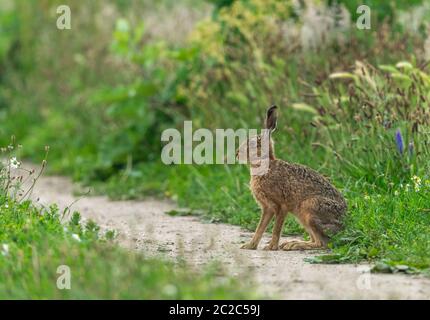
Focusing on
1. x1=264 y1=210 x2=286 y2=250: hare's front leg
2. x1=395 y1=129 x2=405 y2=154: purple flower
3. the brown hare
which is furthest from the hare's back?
x1=395 y1=129 x2=405 y2=154: purple flower

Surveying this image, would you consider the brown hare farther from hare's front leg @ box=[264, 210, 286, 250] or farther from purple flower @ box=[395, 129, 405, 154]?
purple flower @ box=[395, 129, 405, 154]

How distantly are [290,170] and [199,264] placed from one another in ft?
A: 4.44

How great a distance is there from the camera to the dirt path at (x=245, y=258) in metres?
5.39

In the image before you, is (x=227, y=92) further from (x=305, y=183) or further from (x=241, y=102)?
(x=305, y=183)

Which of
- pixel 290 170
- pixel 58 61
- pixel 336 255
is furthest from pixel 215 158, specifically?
pixel 58 61

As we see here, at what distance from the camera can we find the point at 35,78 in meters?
15.1

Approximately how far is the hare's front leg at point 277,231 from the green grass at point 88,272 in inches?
52.5

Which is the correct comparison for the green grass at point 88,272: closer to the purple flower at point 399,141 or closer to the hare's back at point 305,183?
the hare's back at point 305,183

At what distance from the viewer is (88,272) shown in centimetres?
525

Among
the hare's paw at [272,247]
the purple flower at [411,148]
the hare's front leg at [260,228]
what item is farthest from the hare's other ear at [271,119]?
the purple flower at [411,148]

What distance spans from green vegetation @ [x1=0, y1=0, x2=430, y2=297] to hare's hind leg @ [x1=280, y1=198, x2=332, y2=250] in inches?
5.3

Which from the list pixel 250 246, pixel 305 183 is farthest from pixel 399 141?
pixel 250 246

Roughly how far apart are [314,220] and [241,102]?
3829mm

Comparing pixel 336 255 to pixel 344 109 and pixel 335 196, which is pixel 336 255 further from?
pixel 344 109
